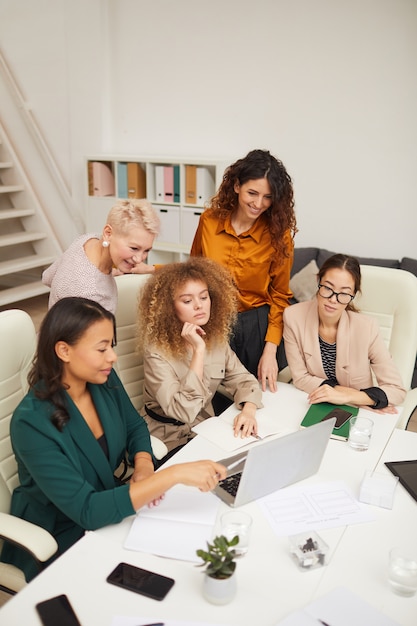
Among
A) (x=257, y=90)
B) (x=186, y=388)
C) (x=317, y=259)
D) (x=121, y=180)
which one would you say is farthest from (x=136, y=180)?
(x=186, y=388)

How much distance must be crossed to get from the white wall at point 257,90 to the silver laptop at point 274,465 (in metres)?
3.05

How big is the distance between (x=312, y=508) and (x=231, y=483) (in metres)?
0.23

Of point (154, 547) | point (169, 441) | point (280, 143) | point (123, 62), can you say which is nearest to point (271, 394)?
point (169, 441)

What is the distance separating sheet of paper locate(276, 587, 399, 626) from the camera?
120 cm

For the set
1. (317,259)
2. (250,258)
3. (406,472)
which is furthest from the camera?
(317,259)

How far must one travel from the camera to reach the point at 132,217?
2.09 m

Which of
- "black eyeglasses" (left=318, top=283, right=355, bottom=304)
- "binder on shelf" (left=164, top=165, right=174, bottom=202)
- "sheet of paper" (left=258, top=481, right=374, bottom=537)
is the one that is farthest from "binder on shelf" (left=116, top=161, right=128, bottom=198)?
"sheet of paper" (left=258, top=481, right=374, bottom=537)

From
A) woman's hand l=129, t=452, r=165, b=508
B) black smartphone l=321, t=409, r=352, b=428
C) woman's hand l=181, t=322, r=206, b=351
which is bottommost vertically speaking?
woman's hand l=129, t=452, r=165, b=508

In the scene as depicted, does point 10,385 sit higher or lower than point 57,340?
lower

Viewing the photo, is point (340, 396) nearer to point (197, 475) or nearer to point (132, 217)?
point (197, 475)

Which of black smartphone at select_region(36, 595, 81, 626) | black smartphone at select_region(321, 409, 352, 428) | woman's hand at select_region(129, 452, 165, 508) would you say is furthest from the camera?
black smartphone at select_region(321, 409, 352, 428)

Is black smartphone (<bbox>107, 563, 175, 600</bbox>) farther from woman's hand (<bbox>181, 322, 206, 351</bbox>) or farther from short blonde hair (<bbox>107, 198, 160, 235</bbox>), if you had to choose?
short blonde hair (<bbox>107, 198, 160, 235</bbox>)

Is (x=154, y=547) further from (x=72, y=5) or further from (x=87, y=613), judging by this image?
(x=72, y=5)

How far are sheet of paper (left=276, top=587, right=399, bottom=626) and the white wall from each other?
348 cm
